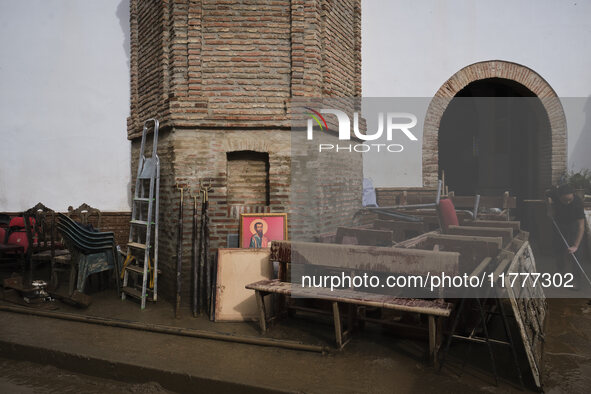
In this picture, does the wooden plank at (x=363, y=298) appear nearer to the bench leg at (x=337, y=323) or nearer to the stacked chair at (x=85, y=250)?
the bench leg at (x=337, y=323)

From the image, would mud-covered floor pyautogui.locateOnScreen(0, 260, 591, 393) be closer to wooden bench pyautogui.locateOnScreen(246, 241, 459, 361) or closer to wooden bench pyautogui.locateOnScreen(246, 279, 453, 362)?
wooden bench pyautogui.locateOnScreen(246, 279, 453, 362)

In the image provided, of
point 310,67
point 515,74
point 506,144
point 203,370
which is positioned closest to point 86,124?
point 310,67

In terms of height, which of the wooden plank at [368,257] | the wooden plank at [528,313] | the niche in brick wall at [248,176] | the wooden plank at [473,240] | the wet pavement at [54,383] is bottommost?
the wet pavement at [54,383]

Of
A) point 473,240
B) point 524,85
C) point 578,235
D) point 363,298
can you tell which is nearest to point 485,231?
point 473,240

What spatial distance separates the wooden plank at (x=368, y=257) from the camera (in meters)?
3.87

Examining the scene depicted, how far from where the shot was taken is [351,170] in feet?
24.8

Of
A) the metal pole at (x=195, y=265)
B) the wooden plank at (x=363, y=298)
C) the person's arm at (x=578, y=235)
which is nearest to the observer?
the wooden plank at (x=363, y=298)

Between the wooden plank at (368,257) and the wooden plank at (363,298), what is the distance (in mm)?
259

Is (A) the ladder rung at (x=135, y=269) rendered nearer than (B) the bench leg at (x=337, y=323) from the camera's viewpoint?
No

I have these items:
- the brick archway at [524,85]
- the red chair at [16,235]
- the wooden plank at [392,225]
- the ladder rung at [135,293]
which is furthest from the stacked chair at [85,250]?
the brick archway at [524,85]

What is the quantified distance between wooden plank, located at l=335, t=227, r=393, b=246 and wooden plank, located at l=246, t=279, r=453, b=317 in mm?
1396

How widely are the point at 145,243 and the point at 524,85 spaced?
8640mm

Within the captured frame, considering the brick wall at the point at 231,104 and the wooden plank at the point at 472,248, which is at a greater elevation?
the brick wall at the point at 231,104

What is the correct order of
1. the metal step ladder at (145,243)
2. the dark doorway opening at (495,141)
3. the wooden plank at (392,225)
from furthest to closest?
the dark doorway opening at (495,141), the wooden plank at (392,225), the metal step ladder at (145,243)
